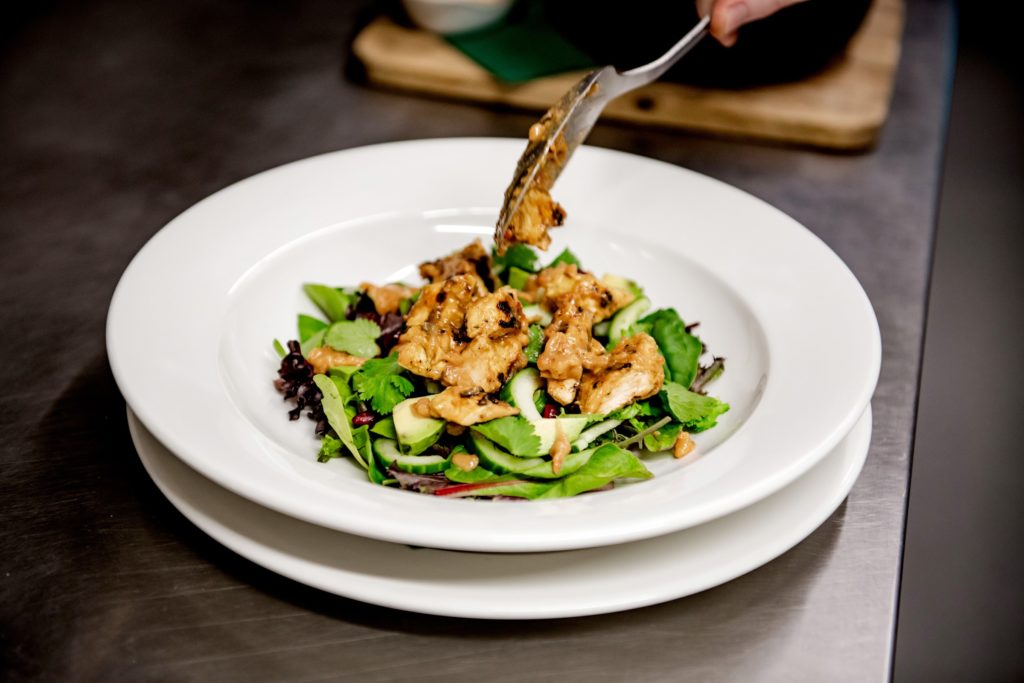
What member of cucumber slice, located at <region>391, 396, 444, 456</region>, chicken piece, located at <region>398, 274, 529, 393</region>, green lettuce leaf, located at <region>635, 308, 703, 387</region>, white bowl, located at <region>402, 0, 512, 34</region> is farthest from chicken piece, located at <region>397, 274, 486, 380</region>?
white bowl, located at <region>402, 0, 512, 34</region>

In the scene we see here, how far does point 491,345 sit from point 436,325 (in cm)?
11

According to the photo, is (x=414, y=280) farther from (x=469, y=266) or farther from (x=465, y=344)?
(x=465, y=344)

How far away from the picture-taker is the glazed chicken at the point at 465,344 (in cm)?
155

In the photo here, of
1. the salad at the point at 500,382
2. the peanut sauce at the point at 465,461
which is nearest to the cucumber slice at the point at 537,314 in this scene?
the salad at the point at 500,382

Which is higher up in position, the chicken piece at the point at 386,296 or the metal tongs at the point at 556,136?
the metal tongs at the point at 556,136

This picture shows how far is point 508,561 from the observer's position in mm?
1364

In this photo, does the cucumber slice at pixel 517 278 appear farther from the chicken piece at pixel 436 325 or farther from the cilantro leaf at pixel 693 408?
the cilantro leaf at pixel 693 408

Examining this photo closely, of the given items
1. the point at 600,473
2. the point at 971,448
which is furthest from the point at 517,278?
the point at 971,448

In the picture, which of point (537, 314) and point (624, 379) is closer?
point (624, 379)

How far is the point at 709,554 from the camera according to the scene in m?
1.36

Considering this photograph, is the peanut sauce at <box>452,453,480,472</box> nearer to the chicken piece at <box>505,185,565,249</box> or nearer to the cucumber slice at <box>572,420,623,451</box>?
the cucumber slice at <box>572,420,623,451</box>

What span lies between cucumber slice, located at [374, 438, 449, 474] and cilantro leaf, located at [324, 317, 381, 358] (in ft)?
0.89

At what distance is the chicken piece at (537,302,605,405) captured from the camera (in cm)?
Answer: 164

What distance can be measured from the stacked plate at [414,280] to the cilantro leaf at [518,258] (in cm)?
18
